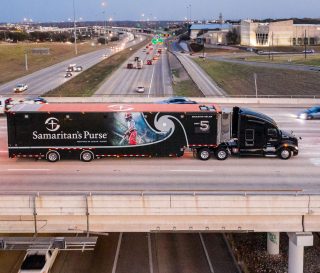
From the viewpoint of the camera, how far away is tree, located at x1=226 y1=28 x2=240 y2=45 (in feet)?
569

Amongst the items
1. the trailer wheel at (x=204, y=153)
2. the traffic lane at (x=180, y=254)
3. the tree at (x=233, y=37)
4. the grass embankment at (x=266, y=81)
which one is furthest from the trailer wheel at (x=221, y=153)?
the tree at (x=233, y=37)

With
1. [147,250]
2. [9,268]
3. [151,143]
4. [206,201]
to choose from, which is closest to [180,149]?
[151,143]

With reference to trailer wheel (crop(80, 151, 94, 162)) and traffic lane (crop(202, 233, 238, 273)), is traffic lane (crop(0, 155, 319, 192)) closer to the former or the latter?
trailer wheel (crop(80, 151, 94, 162))

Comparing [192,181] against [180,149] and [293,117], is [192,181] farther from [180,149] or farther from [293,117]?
[293,117]

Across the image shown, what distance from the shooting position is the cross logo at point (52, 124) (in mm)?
23812

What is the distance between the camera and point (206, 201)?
17031 millimetres

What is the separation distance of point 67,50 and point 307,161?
12956 centimetres

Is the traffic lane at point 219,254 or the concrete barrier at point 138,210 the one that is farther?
the traffic lane at point 219,254

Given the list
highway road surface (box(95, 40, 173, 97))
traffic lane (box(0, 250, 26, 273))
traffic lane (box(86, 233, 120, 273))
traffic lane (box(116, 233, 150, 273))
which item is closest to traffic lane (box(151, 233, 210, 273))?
traffic lane (box(116, 233, 150, 273))

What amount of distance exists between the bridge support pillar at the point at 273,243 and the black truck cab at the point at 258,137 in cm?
517

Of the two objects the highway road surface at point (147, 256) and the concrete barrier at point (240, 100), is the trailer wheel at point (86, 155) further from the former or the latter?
the concrete barrier at point (240, 100)

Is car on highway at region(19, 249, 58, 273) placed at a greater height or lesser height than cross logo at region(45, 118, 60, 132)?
lesser

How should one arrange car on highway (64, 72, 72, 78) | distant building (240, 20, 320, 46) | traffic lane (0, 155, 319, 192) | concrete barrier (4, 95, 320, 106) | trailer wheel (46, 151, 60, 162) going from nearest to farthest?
traffic lane (0, 155, 319, 192) < trailer wheel (46, 151, 60, 162) < concrete barrier (4, 95, 320, 106) < car on highway (64, 72, 72, 78) < distant building (240, 20, 320, 46)

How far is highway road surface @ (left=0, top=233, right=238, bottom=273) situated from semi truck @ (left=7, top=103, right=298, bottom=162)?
13.7 ft
